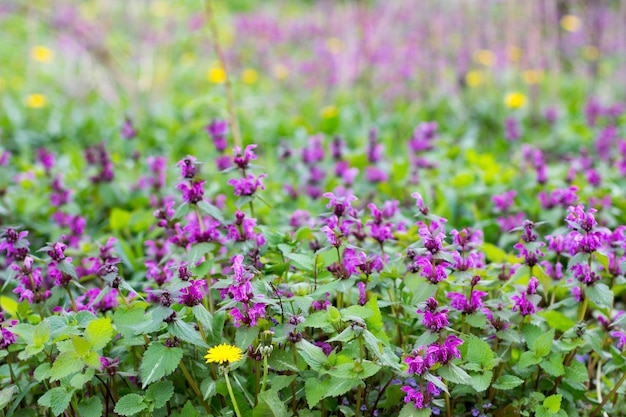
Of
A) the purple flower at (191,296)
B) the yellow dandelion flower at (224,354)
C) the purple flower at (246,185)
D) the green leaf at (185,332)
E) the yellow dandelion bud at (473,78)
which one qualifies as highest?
the purple flower at (246,185)

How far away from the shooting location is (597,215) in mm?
2967

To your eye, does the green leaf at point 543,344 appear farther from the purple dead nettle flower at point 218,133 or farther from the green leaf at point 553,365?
the purple dead nettle flower at point 218,133

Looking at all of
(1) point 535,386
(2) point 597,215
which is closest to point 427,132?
(2) point 597,215

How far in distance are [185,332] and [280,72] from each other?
582cm

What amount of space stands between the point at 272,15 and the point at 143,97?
18.8 feet

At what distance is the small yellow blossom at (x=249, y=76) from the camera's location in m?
7.17

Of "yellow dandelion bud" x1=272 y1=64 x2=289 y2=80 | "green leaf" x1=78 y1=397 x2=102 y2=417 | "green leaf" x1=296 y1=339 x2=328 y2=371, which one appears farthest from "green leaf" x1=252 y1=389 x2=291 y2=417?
"yellow dandelion bud" x1=272 y1=64 x2=289 y2=80

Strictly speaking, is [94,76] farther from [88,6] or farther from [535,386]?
[535,386]

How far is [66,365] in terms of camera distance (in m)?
1.60

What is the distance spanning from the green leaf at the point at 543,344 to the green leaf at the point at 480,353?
16 centimetres

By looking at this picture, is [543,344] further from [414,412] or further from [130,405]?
[130,405]

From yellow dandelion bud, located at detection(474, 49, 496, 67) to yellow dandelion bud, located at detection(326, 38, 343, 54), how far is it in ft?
5.03

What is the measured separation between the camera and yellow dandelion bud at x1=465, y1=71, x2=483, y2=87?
5863 millimetres

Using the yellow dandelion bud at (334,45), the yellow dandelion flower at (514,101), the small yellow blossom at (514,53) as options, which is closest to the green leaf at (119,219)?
the yellow dandelion flower at (514,101)
